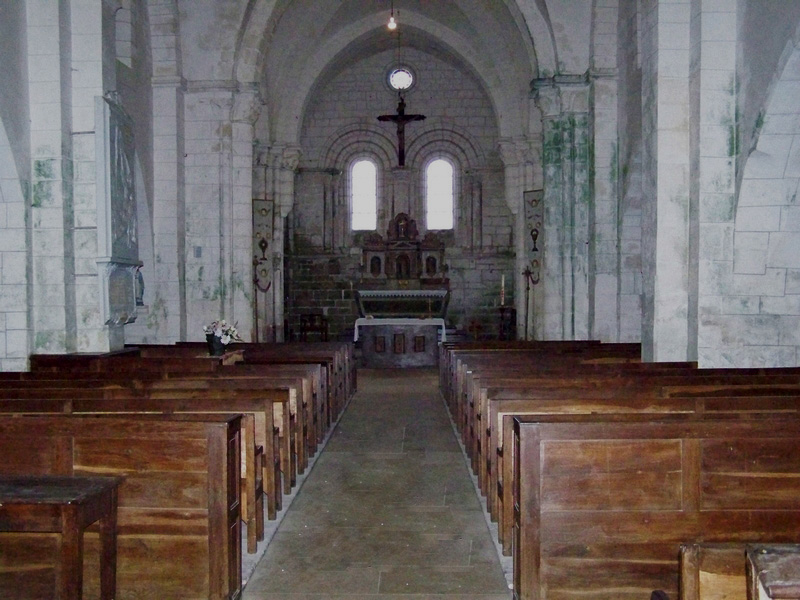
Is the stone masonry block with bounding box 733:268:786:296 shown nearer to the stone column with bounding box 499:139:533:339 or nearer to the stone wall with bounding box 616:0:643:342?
the stone wall with bounding box 616:0:643:342

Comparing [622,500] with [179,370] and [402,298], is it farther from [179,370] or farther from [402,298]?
[402,298]

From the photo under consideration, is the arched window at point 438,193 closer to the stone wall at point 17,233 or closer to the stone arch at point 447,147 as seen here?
the stone arch at point 447,147

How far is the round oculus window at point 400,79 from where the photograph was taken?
2070cm

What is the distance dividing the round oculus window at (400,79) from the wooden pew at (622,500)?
1840 cm

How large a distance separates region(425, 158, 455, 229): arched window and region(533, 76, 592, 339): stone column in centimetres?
846

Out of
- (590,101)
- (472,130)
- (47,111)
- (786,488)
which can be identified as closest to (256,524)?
(786,488)

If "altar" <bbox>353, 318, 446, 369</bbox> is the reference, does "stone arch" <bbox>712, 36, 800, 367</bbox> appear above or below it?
above

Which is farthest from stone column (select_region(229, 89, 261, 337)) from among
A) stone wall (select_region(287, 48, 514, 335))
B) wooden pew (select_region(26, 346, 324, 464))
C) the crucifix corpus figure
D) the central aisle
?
stone wall (select_region(287, 48, 514, 335))

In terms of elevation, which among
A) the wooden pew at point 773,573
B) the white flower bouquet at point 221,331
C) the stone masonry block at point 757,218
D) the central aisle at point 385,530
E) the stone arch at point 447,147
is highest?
the stone arch at point 447,147

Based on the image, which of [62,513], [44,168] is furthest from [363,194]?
[62,513]

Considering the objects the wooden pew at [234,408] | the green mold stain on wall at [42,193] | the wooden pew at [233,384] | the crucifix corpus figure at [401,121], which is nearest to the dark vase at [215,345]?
the wooden pew at [233,384]

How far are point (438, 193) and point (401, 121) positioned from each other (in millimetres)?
2949

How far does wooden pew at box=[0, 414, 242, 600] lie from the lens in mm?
3580

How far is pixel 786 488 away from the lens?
3572 mm
